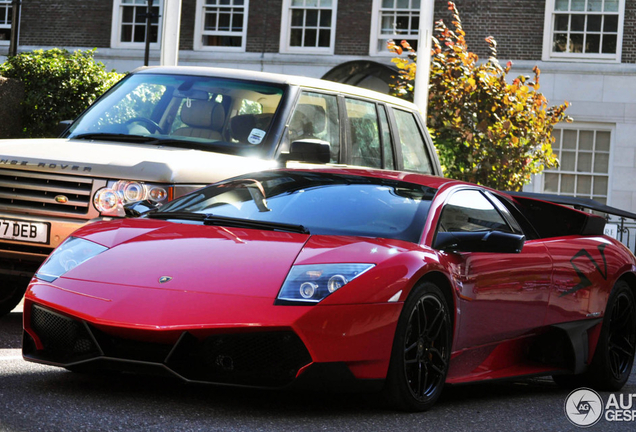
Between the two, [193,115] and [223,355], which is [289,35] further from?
[223,355]

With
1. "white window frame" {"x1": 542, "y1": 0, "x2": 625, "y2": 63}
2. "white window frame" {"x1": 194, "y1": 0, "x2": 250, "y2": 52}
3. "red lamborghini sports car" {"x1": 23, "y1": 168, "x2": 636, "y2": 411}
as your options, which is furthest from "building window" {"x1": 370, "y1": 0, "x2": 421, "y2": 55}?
"red lamborghini sports car" {"x1": 23, "y1": 168, "x2": 636, "y2": 411}

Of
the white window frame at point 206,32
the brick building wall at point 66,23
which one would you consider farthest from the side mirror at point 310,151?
the brick building wall at point 66,23

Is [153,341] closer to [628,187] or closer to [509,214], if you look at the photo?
[509,214]

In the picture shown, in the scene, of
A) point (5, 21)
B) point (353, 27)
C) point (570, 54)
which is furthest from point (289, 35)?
point (5, 21)

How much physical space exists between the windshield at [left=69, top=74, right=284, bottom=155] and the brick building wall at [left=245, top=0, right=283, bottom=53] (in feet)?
59.8

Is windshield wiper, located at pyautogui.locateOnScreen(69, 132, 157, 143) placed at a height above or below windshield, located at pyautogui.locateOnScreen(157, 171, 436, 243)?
above

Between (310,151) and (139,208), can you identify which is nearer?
(139,208)

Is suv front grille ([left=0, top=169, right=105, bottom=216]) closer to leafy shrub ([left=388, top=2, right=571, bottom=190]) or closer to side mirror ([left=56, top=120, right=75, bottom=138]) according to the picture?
side mirror ([left=56, top=120, right=75, bottom=138])

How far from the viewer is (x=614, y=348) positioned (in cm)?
687

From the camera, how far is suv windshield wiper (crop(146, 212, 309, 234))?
203 inches

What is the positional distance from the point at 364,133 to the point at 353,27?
17507mm

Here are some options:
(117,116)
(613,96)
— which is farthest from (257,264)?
(613,96)

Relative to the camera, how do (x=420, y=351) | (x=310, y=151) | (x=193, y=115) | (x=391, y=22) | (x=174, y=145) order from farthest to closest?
(x=391, y=22) → (x=193, y=115) → (x=174, y=145) → (x=310, y=151) → (x=420, y=351)

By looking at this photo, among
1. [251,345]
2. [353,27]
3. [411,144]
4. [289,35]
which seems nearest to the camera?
[251,345]
